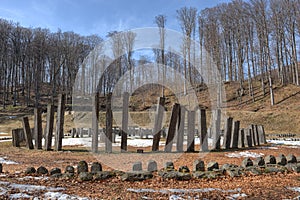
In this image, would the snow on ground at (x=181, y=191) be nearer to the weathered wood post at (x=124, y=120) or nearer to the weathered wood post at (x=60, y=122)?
the weathered wood post at (x=124, y=120)

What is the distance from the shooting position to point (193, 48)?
3944 centimetres

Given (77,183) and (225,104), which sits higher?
(225,104)

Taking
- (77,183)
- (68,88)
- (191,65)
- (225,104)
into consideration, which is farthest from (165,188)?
(68,88)

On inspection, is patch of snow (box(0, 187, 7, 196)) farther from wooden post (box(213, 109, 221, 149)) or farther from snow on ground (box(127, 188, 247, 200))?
wooden post (box(213, 109, 221, 149))

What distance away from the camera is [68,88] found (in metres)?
51.5

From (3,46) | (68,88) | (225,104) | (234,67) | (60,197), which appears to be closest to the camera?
(60,197)

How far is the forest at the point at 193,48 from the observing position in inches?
1367

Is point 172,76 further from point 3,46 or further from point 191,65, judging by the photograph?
point 3,46

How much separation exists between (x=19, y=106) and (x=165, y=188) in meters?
40.1

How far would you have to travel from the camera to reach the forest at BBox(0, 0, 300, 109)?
34.7 m

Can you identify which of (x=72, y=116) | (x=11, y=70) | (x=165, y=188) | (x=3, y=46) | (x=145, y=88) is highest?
(x=3, y=46)

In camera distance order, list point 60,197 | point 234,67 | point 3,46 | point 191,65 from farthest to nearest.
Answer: point 3,46, point 234,67, point 191,65, point 60,197

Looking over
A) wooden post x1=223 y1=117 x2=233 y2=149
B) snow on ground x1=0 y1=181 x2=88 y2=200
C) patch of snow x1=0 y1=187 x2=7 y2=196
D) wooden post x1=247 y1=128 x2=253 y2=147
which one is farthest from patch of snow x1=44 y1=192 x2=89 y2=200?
wooden post x1=247 y1=128 x2=253 y2=147

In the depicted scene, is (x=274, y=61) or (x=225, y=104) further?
(x=274, y=61)
